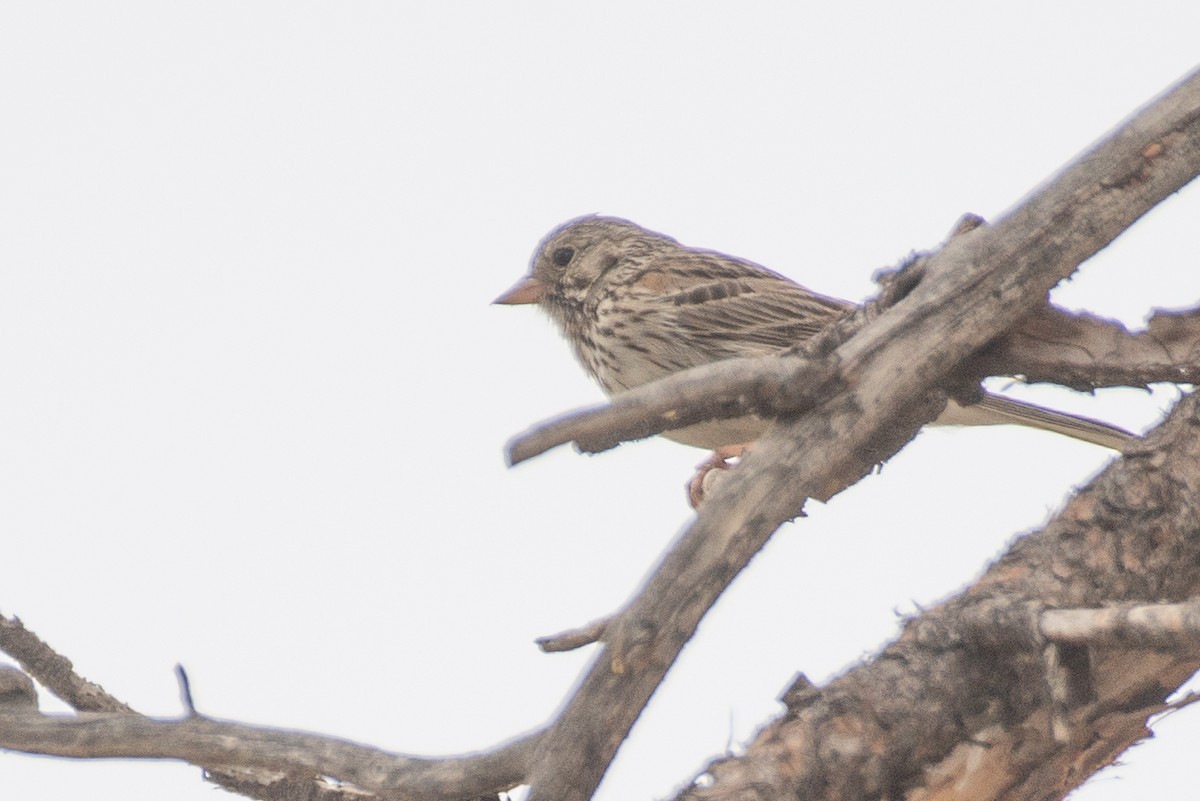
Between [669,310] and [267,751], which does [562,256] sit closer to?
[669,310]

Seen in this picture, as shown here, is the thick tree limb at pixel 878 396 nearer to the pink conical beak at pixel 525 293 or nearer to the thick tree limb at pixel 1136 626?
the thick tree limb at pixel 1136 626

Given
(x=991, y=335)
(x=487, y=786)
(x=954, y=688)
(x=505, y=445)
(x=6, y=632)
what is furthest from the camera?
(x=6, y=632)

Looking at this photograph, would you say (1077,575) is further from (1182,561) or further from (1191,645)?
(1191,645)

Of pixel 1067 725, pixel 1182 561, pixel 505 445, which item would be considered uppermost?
pixel 505 445

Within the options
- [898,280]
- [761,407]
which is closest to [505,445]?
[761,407]

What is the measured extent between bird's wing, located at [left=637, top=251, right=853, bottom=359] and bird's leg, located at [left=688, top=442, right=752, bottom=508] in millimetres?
353

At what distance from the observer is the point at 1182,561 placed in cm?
319

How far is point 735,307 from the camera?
561cm

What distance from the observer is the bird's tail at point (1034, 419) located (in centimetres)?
450

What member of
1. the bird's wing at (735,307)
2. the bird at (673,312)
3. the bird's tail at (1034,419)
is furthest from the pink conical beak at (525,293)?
the bird's tail at (1034,419)

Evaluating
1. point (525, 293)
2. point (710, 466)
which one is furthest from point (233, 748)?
point (525, 293)

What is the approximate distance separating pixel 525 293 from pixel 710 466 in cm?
143

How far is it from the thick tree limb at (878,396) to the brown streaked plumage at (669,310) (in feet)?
4.93

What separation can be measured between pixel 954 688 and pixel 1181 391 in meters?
0.97
